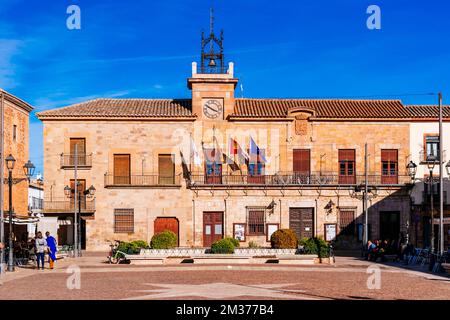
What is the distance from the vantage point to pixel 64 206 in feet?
150

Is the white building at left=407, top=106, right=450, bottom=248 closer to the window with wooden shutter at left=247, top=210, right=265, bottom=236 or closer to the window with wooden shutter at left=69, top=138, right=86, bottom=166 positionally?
the window with wooden shutter at left=247, top=210, right=265, bottom=236


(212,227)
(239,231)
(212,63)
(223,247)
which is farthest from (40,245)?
(212,63)

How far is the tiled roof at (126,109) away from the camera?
46469 mm

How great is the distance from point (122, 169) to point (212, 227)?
654 centimetres

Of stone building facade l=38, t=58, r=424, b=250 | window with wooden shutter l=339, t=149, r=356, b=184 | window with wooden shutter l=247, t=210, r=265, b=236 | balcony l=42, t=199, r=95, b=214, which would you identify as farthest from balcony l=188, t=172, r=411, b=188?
balcony l=42, t=199, r=95, b=214

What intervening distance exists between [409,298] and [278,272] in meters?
9.01

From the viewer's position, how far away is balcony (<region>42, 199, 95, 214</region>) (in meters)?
45.3

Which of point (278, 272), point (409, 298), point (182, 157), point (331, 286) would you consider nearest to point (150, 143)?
point (182, 157)

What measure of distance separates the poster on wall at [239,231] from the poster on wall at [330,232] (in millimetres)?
4970

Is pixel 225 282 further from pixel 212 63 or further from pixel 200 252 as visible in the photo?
pixel 212 63

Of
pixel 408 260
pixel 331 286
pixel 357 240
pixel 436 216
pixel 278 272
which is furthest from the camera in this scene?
pixel 357 240

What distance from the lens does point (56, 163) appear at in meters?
46.3

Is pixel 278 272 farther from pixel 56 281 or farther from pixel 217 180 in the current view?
pixel 217 180

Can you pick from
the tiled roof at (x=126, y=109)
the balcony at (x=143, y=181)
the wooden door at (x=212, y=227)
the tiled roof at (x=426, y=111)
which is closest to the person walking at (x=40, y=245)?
the balcony at (x=143, y=181)
